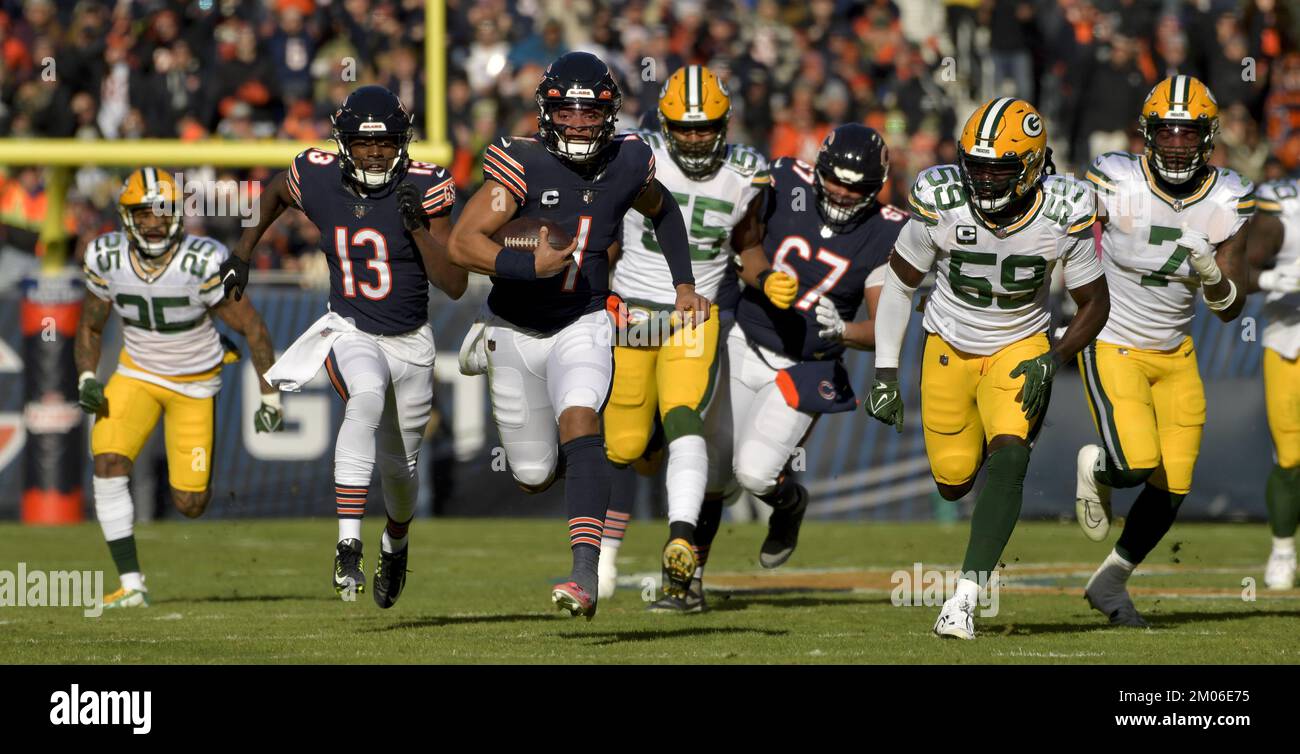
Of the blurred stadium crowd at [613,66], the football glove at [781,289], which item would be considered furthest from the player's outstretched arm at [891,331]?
the blurred stadium crowd at [613,66]

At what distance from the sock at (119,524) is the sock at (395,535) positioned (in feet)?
5.65

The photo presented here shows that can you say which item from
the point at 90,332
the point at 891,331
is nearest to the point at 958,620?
the point at 891,331

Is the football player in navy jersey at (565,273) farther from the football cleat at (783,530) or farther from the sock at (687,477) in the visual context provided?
the football cleat at (783,530)

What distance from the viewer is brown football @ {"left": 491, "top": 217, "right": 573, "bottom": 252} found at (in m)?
7.05

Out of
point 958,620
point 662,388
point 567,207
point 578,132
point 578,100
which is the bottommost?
point 958,620

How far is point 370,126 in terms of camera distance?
743cm

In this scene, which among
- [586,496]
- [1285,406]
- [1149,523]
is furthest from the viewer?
[1285,406]

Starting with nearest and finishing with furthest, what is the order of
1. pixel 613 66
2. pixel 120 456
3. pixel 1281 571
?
pixel 120 456
pixel 1281 571
pixel 613 66

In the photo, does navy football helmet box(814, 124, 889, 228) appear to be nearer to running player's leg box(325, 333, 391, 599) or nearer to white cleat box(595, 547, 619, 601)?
white cleat box(595, 547, 619, 601)

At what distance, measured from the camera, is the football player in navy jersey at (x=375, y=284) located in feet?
24.3

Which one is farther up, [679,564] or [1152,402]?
[1152,402]

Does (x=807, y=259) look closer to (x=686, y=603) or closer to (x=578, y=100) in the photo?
(x=686, y=603)

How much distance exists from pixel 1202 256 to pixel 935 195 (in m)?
1.08

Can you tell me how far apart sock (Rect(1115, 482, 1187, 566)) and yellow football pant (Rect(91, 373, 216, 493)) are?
419 centimetres
